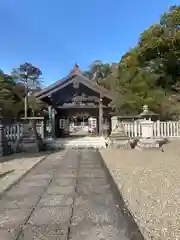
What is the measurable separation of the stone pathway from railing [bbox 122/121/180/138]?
1019 centimetres

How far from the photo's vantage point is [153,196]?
5.51m

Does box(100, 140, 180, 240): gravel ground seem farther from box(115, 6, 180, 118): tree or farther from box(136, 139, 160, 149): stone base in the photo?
box(115, 6, 180, 118): tree

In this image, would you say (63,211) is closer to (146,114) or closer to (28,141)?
(28,141)

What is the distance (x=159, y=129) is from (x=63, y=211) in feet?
44.2

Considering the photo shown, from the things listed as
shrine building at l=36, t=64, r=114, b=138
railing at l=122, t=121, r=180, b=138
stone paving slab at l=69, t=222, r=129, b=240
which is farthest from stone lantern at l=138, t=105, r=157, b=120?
stone paving slab at l=69, t=222, r=129, b=240

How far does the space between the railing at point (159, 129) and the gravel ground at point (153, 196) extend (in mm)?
8119

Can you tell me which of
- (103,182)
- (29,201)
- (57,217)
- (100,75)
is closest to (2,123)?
(103,182)

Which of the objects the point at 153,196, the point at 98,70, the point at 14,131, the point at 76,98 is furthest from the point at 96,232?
the point at 98,70

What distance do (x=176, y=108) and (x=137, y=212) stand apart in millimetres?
16140

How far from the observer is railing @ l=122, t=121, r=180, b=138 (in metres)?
17.4

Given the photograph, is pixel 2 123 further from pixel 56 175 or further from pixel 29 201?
pixel 29 201

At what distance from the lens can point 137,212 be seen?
461 centimetres

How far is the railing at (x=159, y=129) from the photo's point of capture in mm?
17406

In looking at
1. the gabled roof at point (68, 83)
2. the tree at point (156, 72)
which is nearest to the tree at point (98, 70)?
the tree at point (156, 72)
